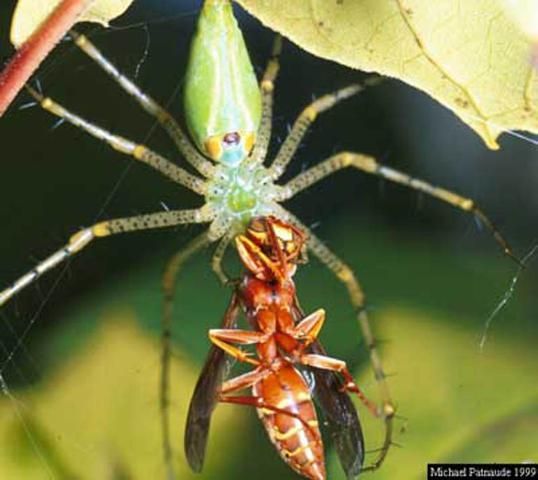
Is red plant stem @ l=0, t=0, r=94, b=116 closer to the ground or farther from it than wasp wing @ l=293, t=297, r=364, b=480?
farther from it

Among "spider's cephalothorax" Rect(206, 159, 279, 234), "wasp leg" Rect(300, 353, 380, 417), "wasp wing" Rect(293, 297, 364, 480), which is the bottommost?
"wasp wing" Rect(293, 297, 364, 480)

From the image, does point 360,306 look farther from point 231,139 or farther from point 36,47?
point 36,47

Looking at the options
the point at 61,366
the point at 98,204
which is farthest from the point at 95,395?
the point at 98,204

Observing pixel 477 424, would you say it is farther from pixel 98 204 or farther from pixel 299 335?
pixel 98 204

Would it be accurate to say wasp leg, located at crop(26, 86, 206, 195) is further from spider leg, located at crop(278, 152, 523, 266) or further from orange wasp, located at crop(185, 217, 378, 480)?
orange wasp, located at crop(185, 217, 378, 480)

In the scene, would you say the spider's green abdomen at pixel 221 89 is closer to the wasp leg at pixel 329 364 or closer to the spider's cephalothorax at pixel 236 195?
the spider's cephalothorax at pixel 236 195

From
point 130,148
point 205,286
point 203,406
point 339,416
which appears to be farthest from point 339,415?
point 130,148

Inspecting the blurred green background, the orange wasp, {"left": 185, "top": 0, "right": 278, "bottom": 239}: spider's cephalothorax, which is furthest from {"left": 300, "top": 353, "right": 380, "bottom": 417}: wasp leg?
{"left": 185, "top": 0, "right": 278, "bottom": 239}: spider's cephalothorax
